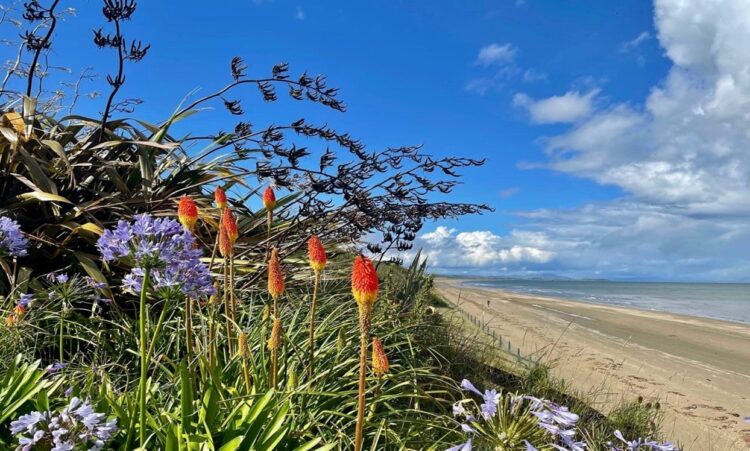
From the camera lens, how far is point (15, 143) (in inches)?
208

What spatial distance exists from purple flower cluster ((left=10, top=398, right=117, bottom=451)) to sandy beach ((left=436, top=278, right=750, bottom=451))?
392cm

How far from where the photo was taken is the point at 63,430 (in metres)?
1.73

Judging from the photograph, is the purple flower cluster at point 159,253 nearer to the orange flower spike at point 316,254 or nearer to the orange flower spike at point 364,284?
the orange flower spike at point 316,254

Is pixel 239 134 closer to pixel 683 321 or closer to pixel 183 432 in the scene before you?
pixel 183 432

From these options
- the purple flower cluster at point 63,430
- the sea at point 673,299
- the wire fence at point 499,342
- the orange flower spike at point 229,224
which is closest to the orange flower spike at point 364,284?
the purple flower cluster at point 63,430

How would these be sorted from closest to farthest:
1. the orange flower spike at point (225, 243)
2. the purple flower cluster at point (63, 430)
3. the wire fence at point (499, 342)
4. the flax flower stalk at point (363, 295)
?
the flax flower stalk at point (363, 295) < the purple flower cluster at point (63, 430) < the orange flower spike at point (225, 243) < the wire fence at point (499, 342)

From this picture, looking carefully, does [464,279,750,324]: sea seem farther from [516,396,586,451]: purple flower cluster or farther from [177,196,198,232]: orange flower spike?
[177,196,198,232]: orange flower spike

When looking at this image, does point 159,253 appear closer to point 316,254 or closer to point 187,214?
point 187,214

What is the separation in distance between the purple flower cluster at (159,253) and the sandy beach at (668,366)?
3.68 meters

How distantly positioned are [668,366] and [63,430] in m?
13.1

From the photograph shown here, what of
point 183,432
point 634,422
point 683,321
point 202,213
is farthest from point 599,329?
point 183,432

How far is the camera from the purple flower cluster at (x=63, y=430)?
172 centimetres

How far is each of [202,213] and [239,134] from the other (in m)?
1.16

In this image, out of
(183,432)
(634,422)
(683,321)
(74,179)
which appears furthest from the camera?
(683,321)
